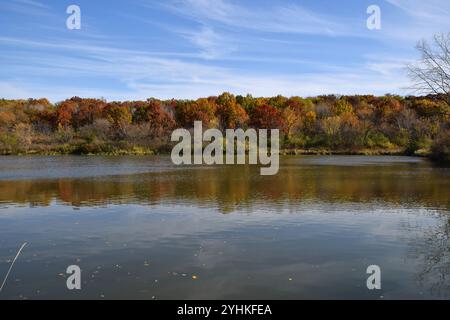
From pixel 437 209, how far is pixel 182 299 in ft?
41.7

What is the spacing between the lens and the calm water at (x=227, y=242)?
9227mm

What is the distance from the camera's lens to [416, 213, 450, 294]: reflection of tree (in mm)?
9414

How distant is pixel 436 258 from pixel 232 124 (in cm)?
7337

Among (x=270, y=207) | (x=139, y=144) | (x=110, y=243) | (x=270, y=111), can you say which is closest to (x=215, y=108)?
(x=270, y=111)

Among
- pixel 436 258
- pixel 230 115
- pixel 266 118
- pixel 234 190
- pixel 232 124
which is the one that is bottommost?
pixel 436 258

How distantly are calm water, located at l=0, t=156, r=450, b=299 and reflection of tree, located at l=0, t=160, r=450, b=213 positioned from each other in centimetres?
10

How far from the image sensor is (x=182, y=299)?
28.2ft

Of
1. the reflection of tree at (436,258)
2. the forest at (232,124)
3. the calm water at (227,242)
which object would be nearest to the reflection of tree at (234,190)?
the calm water at (227,242)

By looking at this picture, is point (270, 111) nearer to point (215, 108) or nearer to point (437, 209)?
point (215, 108)

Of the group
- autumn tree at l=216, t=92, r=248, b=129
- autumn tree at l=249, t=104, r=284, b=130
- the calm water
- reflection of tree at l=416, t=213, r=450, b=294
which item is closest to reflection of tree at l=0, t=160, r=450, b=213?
the calm water

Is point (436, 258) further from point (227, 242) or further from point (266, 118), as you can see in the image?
point (266, 118)

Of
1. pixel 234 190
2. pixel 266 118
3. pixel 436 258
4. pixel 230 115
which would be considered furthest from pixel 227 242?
pixel 230 115

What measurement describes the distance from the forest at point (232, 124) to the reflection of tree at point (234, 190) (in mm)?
35574

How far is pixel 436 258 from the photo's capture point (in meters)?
11.1
